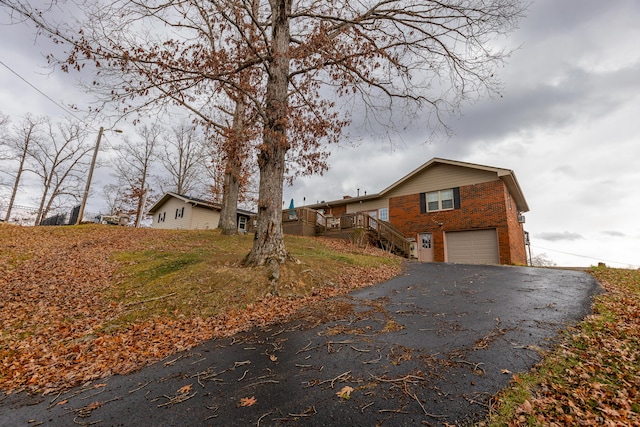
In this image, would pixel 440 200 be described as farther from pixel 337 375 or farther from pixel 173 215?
pixel 173 215

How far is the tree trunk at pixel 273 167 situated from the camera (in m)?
7.52

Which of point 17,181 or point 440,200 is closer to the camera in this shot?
point 440,200

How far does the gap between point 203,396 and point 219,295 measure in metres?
3.54

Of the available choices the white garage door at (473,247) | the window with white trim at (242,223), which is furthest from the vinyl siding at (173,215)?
the white garage door at (473,247)

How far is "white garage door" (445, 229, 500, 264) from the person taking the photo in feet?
54.5

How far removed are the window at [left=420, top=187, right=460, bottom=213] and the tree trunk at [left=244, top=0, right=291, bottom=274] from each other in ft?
47.3

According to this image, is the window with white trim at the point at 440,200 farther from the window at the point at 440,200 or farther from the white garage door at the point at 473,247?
the white garage door at the point at 473,247

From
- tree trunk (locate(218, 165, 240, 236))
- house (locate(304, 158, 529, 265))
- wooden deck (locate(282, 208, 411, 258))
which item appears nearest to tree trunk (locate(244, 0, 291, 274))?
tree trunk (locate(218, 165, 240, 236))

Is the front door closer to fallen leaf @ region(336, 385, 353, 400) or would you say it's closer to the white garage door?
the white garage door

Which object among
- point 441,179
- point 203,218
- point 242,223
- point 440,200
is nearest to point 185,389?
point 440,200

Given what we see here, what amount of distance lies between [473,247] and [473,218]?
1860 mm

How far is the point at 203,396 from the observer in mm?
2967

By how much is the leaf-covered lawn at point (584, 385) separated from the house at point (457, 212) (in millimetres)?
13580

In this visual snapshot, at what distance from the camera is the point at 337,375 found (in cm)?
314
